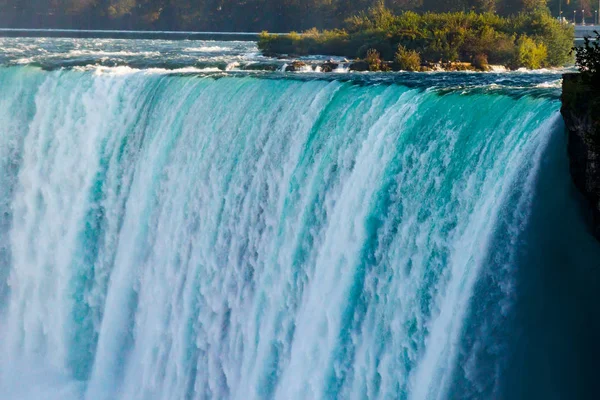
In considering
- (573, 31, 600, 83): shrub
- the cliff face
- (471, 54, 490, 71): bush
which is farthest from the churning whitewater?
(471, 54, 490, 71): bush

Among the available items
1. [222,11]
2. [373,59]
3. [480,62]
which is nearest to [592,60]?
[480,62]

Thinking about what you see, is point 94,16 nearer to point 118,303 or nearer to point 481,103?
point 118,303

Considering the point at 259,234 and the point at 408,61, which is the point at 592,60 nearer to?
the point at 259,234

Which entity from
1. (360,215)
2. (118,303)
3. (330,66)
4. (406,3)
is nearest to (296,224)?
(360,215)

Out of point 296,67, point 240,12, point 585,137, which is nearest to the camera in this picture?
point 585,137

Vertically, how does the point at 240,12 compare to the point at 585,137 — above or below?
above

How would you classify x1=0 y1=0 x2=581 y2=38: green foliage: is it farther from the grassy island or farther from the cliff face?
the cliff face
